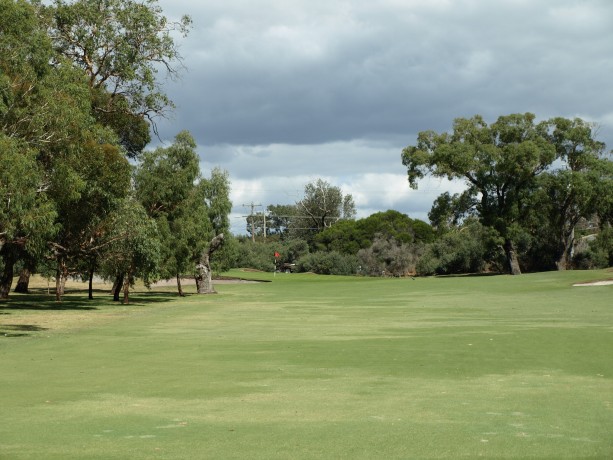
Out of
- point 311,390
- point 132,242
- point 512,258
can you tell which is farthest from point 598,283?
point 311,390

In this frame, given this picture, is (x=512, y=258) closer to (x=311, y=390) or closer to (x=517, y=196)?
(x=517, y=196)

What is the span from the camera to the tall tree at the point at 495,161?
78688mm

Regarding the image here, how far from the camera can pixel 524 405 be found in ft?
36.0

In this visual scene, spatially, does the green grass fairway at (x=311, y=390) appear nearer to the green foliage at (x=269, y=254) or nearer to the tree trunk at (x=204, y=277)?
the tree trunk at (x=204, y=277)

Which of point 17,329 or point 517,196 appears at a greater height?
point 517,196

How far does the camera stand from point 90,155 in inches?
1310

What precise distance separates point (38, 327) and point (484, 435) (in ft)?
70.2

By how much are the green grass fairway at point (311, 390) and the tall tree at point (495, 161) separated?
52249 millimetres

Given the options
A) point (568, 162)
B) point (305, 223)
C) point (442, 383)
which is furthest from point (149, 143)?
point (305, 223)

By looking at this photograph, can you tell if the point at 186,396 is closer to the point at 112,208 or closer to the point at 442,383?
the point at 442,383

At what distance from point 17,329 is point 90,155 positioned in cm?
910

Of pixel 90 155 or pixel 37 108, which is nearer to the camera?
pixel 37 108

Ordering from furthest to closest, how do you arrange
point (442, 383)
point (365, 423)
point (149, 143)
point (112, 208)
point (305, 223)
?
1. point (305, 223)
2. point (149, 143)
3. point (112, 208)
4. point (442, 383)
5. point (365, 423)

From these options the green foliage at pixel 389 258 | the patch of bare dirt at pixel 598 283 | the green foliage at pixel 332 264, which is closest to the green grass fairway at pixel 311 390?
the patch of bare dirt at pixel 598 283
